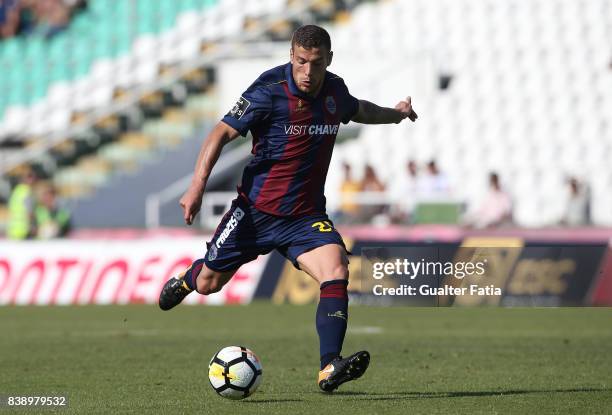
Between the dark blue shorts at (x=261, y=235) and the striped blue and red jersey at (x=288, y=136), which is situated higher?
the striped blue and red jersey at (x=288, y=136)

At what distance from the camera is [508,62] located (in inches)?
1046

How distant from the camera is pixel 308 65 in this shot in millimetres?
7789

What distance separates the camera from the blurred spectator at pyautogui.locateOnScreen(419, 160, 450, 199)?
20609mm

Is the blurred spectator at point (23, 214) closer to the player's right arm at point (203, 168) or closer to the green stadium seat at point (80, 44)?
the green stadium seat at point (80, 44)

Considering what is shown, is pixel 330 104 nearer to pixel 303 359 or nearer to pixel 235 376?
pixel 235 376

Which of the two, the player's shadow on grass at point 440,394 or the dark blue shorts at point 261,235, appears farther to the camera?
the dark blue shorts at point 261,235

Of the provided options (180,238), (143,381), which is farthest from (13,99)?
(143,381)

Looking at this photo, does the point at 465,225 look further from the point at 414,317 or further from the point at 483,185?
the point at 483,185

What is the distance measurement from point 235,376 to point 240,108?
1648 millimetres

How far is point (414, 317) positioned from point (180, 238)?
4.25 meters

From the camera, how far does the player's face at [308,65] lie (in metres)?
7.75

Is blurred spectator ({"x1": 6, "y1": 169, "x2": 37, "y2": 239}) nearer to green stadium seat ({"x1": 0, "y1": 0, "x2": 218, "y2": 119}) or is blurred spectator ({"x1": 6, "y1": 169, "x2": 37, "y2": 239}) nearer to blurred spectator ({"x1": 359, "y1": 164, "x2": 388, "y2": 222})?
blurred spectator ({"x1": 359, "y1": 164, "x2": 388, "y2": 222})

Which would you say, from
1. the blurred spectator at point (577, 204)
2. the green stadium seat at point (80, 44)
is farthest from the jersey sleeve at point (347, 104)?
the green stadium seat at point (80, 44)

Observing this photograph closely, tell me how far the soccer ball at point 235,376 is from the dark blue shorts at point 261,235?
0.76 m
